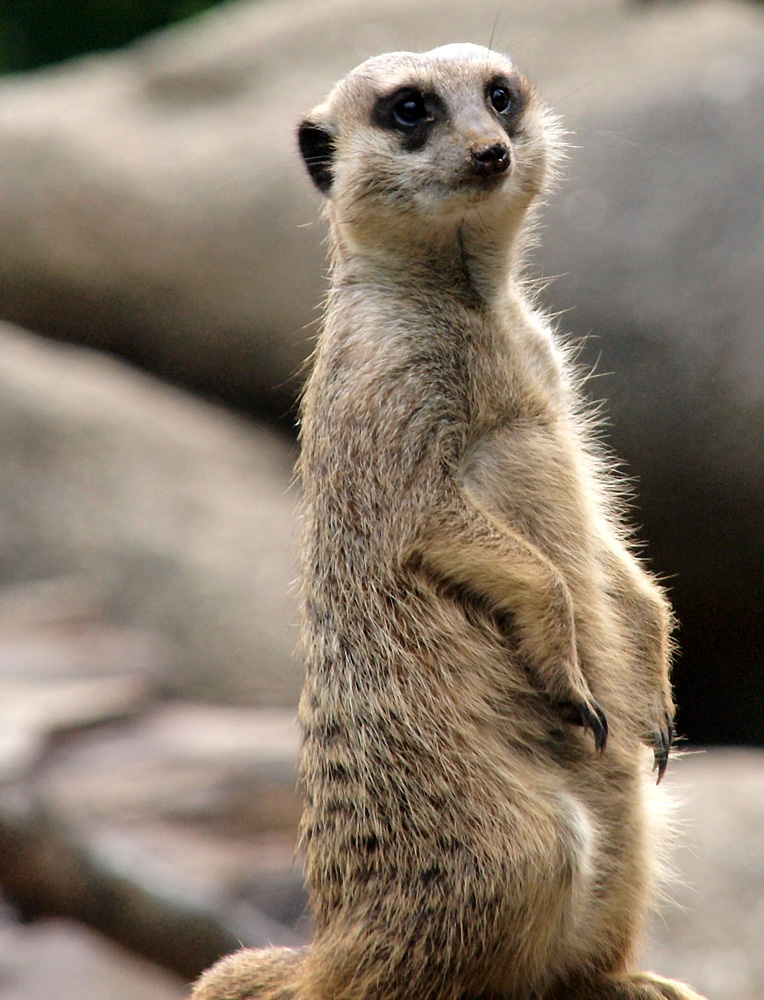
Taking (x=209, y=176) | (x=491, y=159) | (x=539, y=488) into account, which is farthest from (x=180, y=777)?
(x=209, y=176)

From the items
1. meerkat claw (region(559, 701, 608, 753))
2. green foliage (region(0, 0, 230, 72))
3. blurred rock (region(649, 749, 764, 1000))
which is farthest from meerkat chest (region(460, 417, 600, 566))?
green foliage (region(0, 0, 230, 72))

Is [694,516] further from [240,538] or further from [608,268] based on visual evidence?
[240,538]

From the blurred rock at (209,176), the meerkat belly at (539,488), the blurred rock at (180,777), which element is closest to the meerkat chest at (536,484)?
the meerkat belly at (539,488)

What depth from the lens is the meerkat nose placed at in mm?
2000

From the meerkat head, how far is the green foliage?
5.94m

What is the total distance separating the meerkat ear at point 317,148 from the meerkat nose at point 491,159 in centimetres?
44

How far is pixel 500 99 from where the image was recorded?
2250mm

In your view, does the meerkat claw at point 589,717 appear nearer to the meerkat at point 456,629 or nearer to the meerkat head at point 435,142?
the meerkat at point 456,629

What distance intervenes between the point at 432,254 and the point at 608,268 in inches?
126

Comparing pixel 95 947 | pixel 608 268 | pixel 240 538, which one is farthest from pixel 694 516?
pixel 95 947

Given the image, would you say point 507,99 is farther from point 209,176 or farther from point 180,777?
point 209,176

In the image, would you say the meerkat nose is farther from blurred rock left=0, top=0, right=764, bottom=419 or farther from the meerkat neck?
blurred rock left=0, top=0, right=764, bottom=419

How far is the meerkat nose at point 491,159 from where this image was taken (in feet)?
6.56

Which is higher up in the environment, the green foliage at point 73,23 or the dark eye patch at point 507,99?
the green foliage at point 73,23
